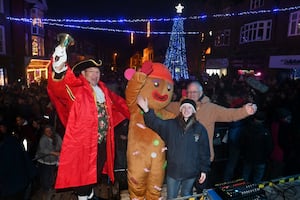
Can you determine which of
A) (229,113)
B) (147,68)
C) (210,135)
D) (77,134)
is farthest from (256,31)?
(77,134)

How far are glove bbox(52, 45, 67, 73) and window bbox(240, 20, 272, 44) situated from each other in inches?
775

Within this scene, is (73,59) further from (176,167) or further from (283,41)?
(283,41)

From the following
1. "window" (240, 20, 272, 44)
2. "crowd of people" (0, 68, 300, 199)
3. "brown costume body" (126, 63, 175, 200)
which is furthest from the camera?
"window" (240, 20, 272, 44)

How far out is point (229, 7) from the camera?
79.5 ft

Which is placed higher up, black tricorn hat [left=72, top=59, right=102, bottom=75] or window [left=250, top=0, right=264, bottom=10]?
window [left=250, top=0, right=264, bottom=10]

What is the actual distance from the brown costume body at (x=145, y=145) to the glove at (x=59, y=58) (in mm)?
1025

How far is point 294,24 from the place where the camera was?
55.9ft

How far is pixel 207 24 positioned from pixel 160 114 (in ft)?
87.1

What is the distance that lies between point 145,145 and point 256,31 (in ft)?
65.4

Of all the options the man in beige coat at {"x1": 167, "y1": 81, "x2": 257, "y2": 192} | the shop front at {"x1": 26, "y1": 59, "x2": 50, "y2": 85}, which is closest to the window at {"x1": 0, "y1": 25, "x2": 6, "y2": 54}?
the shop front at {"x1": 26, "y1": 59, "x2": 50, "y2": 85}

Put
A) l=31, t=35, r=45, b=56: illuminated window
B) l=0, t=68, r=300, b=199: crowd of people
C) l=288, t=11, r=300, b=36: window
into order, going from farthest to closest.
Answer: l=31, t=35, r=45, b=56: illuminated window → l=288, t=11, r=300, b=36: window → l=0, t=68, r=300, b=199: crowd of people

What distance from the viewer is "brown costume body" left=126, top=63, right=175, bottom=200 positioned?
370cm

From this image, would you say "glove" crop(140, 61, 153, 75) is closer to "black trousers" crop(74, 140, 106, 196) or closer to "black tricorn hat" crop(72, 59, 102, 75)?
"black tricorn hat" crop(72, 59, 102, 75)

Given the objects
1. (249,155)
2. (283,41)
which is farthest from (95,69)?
(283,41)
